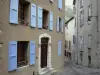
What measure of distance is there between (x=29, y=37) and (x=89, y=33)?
12774 millimetres

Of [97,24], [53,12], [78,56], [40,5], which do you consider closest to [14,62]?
[40,5]

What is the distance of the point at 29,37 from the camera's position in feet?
37.4

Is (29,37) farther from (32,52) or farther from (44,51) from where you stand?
(44,51)

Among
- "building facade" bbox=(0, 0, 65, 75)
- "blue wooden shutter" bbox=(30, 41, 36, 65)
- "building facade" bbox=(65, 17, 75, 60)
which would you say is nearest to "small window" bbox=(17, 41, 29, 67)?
"building facade" bbox=(0, 0, 65, 75)

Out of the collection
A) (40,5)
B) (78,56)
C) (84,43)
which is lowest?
(78,56)

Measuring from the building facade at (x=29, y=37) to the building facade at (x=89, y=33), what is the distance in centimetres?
562

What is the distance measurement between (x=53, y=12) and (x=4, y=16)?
23.4 feet

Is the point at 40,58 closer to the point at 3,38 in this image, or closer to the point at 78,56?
the point at 3,38

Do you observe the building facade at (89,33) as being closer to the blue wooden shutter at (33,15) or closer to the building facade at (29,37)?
the building facade at (29,37)

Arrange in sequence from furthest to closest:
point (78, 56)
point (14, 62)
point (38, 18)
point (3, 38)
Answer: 1. point (78, 56)
2. point (38, 18)
3. point (14, 62)
4. point (3, 38)

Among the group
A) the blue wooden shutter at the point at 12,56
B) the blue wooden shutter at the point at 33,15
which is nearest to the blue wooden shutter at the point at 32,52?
the blue wooden shutter at the point at 33,15

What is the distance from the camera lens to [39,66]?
41.8ft

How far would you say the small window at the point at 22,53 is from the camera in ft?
35.7

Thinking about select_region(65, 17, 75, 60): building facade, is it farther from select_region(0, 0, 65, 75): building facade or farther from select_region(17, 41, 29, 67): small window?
select_region(17, 41, 29, 67): small window
